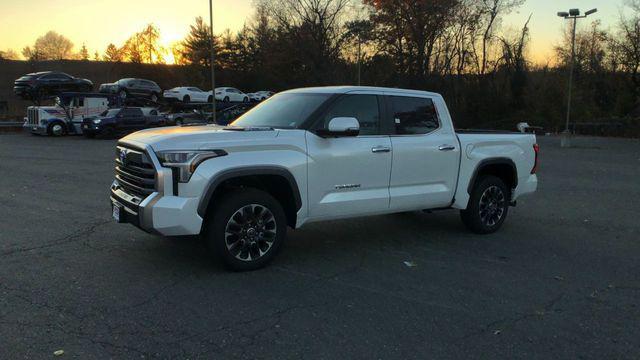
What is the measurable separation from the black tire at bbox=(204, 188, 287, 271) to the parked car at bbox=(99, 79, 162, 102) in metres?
34.6

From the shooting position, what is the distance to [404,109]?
6.34 metres

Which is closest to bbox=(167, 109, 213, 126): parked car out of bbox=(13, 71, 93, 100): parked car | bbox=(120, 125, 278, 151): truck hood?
bbox=(13, 71, 93, 100): parked car

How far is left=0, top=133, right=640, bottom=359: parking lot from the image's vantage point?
3.74 metres

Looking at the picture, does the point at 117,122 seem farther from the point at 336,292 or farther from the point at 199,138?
the point at 336,292

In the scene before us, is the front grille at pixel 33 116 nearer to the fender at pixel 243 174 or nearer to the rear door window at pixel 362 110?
the rear door window at pixel 362 110

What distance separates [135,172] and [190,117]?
112 feet

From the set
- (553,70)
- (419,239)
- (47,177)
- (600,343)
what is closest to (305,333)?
(600,343)

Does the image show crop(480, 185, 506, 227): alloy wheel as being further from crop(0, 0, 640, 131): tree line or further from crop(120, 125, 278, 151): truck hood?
crop(0, 0, 640, 131): tree line

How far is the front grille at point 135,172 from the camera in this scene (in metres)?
4.96

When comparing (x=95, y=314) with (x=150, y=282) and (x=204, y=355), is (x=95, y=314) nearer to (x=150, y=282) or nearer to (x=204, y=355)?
(x=150, y=282)

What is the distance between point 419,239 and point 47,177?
9371 mm

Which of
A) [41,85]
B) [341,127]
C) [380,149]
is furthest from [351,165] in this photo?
[41,85]

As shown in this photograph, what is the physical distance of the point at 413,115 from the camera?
253 inches

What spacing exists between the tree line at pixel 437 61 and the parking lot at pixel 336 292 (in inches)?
1622
